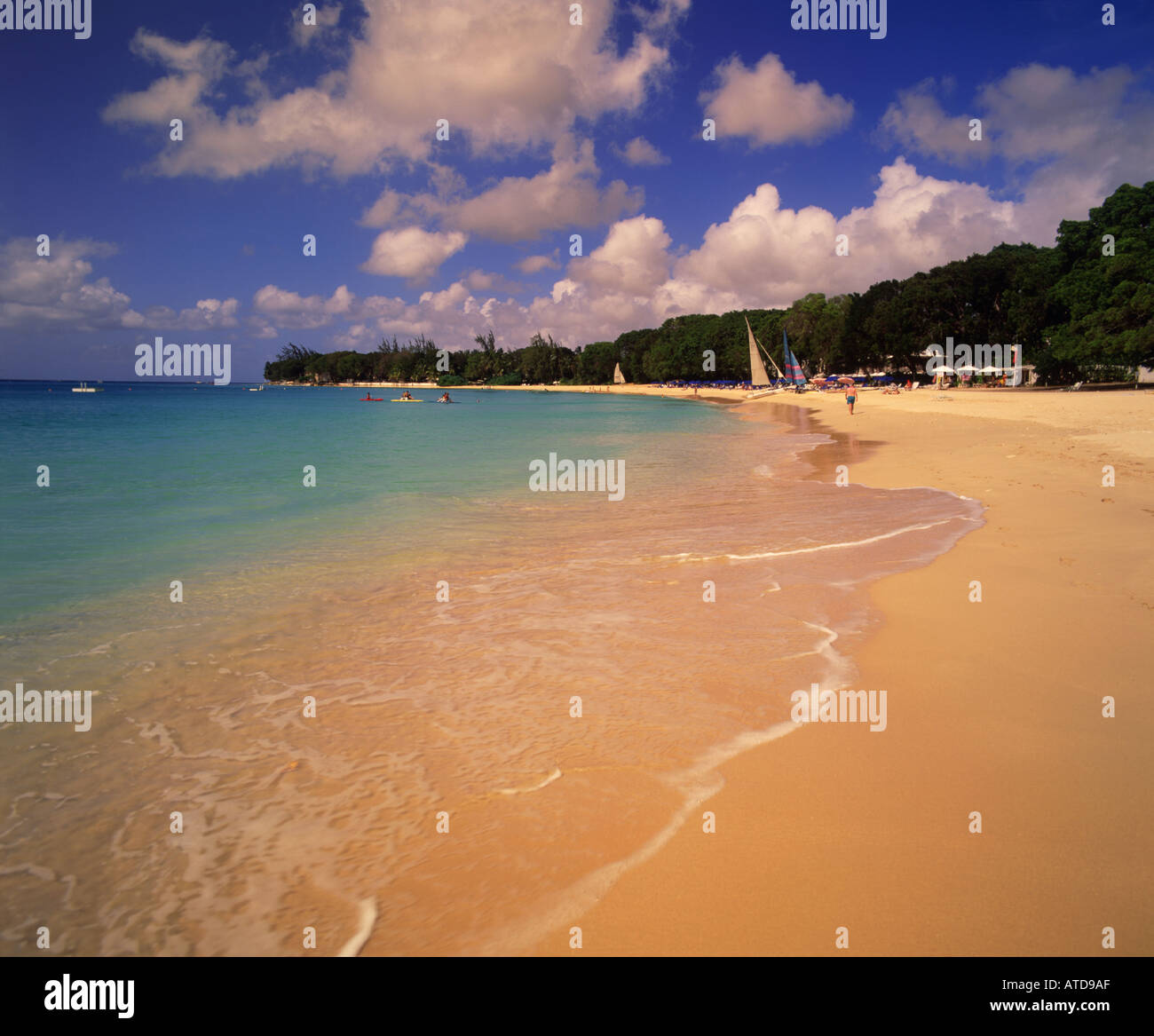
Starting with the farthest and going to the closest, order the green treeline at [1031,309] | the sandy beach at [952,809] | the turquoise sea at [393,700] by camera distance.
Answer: the green treeline at [1031,309], the turquoise sea at [393,700], the sandy beach at [952,809]

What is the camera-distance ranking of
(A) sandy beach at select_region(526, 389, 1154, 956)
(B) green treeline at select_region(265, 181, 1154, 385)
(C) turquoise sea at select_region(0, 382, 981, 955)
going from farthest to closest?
(B) green treeline at select_region(265, 181, 1154, 385) < (C) turquoise sea at select_region(0, 382, 981, 955) < (A) sandy beach at select_region(526, 389, 1154, 956)

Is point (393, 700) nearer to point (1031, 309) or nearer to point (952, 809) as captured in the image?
point (952, 809)

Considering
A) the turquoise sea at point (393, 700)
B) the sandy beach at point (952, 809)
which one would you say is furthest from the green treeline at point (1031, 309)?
the sandy beach at point (952, 809)

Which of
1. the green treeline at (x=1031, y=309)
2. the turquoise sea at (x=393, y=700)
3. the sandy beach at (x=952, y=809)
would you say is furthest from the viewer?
the green treeline at (x=1031, y=309)

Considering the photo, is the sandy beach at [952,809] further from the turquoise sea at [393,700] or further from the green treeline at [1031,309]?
the green treeline at [1031,309]

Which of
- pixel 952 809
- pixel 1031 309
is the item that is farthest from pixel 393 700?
pixel 1031 309

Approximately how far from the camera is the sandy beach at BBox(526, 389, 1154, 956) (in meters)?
3.35

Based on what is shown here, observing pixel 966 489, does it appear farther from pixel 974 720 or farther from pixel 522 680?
pixel 522 680

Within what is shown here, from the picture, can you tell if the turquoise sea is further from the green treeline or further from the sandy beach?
the green treeline

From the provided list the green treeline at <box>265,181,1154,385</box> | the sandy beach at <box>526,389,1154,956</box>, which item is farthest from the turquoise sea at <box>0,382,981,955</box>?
the green treeline at <box>265,181,1154,385</box>

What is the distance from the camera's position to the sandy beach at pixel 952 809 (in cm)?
335

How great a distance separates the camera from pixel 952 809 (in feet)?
13.9

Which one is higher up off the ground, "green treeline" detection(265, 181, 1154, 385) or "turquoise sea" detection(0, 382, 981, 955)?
"green treeline" detection(265, 181, 1154, 385)
